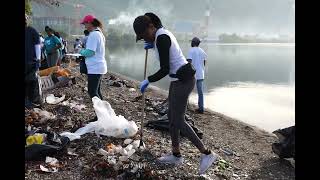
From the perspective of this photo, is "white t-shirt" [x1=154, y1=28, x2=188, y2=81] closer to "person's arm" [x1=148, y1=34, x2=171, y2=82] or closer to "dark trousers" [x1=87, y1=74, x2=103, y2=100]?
"person's arm" [x1=148, y1=34, x2=171, y2=82]

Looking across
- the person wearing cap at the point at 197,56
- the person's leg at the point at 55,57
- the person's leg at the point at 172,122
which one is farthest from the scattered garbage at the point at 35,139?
the person's leg at the point at 55,57

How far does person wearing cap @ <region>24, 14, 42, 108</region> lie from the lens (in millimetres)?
6836

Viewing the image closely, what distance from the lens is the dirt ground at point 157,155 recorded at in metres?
4.68

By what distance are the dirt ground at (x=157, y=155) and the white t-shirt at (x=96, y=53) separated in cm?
104

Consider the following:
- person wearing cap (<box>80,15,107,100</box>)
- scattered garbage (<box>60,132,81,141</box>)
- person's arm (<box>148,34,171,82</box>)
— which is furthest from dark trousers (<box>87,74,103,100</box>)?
person's arm (<box>148,34,171,82</box>)

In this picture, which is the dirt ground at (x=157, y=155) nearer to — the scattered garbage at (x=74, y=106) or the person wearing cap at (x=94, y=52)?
the scattered garbage at (x=74, y=106)

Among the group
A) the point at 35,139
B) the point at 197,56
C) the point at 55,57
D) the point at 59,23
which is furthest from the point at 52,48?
the point at 59,23

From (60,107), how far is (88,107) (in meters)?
0.78

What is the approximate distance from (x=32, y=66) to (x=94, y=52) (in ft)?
4.98

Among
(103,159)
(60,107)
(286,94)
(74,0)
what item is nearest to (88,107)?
(60,107)

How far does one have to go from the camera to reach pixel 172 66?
4785mm
